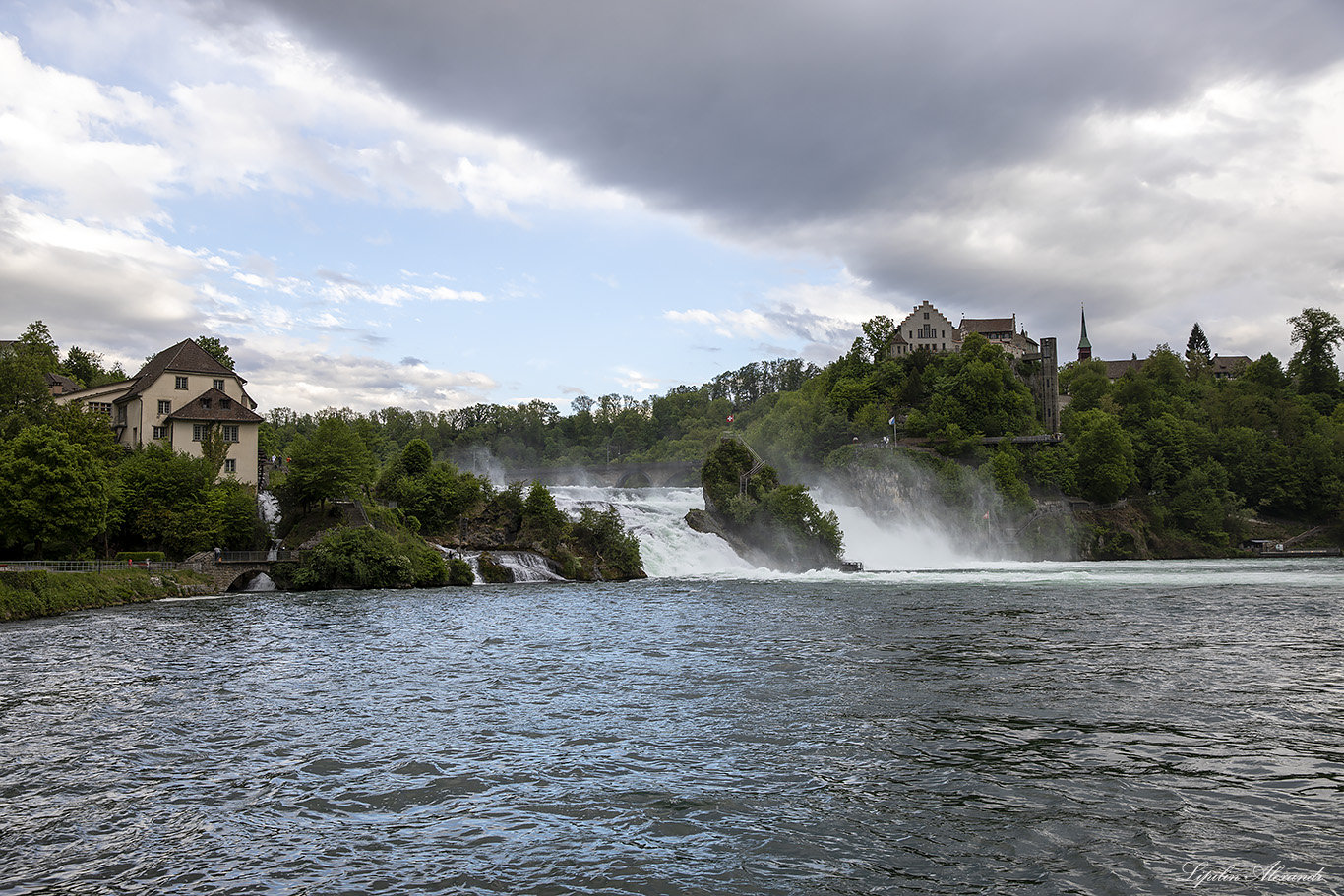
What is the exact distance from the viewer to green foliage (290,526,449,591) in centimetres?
5194

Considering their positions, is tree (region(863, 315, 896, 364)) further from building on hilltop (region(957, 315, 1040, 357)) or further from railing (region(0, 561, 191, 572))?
railing (region(0, 561, 191, 572))

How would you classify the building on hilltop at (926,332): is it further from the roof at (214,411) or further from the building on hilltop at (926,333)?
the roof at (214,411)

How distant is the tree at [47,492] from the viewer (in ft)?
145

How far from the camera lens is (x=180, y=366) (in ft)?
227

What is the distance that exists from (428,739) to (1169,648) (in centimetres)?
2280

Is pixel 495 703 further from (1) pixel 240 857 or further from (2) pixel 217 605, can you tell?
(2) pixel 217 605

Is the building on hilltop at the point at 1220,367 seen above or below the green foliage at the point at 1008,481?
above

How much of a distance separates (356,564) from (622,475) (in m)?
67.8

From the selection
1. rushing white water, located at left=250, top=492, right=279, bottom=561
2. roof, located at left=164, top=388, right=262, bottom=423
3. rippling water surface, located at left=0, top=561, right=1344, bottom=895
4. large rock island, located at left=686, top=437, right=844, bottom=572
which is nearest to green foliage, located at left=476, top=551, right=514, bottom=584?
rushing white water, located at left=250, top=492, right=279, bottom=561

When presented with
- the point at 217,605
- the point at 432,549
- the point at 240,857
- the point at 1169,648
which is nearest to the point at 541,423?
the point at 432,549

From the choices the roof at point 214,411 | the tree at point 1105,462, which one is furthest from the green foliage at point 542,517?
the tree at point 1105,462

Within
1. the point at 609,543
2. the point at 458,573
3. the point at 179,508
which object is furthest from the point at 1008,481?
the point at 179,508

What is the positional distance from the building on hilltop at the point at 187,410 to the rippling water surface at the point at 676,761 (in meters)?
39.6

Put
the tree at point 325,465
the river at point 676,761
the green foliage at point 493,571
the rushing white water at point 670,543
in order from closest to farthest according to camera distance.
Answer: the river at point 676,761, the tree at point 325,465, the green foliage at point 493,571, the rushing white water at point 670,543
